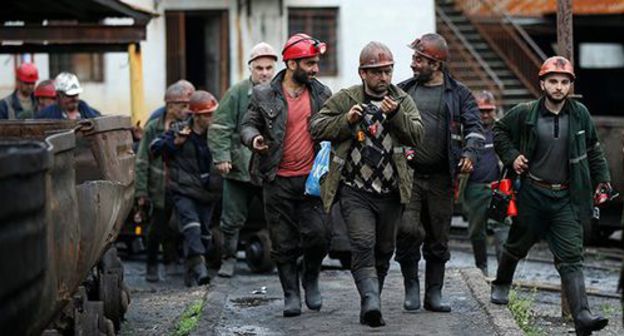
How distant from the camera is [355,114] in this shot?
1077 centimetres

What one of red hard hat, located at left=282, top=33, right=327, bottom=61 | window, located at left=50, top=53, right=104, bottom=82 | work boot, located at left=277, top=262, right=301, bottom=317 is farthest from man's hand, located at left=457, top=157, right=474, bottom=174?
window, located at left=50, top=53, right=104, bottom=82

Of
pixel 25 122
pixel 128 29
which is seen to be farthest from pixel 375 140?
pixel 128 29

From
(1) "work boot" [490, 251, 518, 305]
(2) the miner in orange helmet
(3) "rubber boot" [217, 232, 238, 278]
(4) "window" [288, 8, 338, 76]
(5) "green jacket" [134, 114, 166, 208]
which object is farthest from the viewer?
(4) "window" [288, 8, 338, 76]

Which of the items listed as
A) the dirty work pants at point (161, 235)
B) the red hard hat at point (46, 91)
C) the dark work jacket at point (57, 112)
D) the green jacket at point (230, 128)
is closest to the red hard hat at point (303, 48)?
the green jacket at point (230, 128)

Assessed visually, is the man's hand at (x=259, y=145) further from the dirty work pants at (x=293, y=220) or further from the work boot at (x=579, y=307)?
the work boot at (x=579, y=307)

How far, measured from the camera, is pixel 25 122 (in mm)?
12352

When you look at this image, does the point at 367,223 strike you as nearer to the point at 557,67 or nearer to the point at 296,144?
the point at 296,144

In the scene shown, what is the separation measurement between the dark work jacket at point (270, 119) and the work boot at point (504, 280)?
75.6 inches

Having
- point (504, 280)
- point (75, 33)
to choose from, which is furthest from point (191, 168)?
point (504, 280)

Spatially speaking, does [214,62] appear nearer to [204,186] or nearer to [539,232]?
[204,186]

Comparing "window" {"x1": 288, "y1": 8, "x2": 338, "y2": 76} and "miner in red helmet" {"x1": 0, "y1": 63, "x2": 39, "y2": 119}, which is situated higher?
"window" {"x1": 288, "y1": 8, "x2": 338, "y2": 76}

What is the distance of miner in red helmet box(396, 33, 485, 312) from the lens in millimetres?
11734

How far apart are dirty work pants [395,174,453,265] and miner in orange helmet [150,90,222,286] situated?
3.94 meters

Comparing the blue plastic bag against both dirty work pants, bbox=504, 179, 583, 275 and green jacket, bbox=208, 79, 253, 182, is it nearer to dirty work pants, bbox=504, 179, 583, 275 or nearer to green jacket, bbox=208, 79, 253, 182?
dirty work pants, bbox=504, 179, 583, 275
